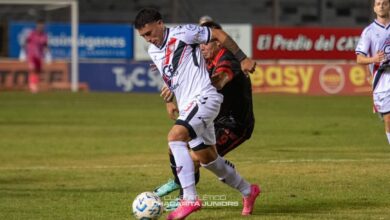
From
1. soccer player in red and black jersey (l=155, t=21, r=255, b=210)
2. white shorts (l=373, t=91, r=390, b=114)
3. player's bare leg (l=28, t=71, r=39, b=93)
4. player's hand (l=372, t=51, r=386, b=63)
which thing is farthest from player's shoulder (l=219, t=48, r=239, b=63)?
player's bare leg (l=28, t=71, r=39, b=93)

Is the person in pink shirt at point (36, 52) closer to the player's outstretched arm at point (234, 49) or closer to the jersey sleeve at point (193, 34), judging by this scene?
the player's outstretched arm at point (234, 49)

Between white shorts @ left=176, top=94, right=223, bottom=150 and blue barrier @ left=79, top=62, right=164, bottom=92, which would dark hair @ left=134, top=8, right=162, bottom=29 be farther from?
blue barrier @ left=79, top=62, right=164, bottom=92

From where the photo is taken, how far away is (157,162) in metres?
16.3

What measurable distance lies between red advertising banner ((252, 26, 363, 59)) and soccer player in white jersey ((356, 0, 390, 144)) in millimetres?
25892

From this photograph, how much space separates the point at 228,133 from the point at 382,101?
274 centimetres

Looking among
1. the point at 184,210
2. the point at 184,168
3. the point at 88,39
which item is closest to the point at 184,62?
the point at 184,168

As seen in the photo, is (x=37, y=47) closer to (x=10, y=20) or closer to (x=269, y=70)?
(x=10, y=20)

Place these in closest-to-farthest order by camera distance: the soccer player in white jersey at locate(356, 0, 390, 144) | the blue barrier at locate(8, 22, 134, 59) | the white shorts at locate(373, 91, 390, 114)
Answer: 1. the soccer player in white jersey at locate(356, 0, 390, 144)
2. the white shorts at locate(373, 91, 390, 114)
3. the blue barrier at locate(8, 22, 134, 59)

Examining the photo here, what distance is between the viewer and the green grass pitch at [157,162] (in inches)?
436

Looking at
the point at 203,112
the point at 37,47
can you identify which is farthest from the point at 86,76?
the point at 203,112

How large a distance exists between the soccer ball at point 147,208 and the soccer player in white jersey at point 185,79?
139 mm

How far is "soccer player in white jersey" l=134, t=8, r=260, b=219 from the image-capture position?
990cm

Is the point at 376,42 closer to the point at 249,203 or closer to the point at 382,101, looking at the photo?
the point at 382,101

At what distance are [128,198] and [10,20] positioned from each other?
31.4 metres
